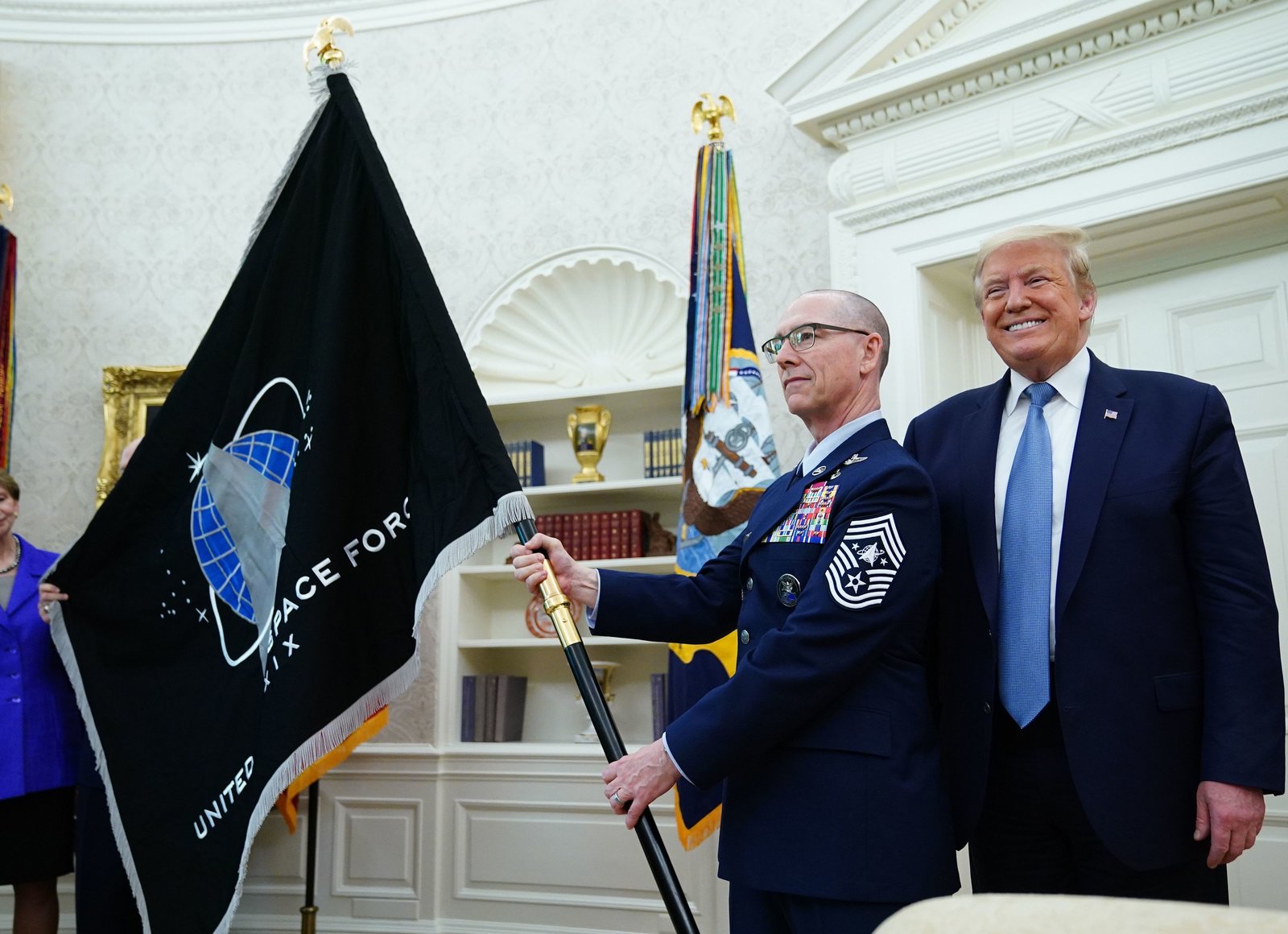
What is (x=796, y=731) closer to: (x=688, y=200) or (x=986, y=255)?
(x=986, y=255)

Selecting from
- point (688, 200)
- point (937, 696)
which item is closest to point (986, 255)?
point (937, 696)

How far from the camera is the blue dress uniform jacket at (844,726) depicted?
4.53 ft

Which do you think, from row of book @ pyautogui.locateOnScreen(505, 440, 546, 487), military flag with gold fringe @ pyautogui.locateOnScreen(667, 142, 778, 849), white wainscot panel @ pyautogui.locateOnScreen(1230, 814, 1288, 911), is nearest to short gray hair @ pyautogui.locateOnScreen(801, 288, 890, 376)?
military flag with gold fringe @ pyautogui.locateOnScreen(667, 142, 778, 849)

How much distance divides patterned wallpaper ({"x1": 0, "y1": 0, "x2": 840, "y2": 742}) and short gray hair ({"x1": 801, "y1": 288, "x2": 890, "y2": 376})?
2.08 m

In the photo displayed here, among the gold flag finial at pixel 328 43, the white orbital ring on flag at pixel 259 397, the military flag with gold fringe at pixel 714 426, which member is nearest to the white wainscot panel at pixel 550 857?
the military flag with gold fringe at pixel 714 426

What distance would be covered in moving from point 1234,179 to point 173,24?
4199 millimetres

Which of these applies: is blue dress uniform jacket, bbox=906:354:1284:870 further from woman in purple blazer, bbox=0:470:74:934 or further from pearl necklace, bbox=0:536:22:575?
pearl necklace, bbox=0:536:22:575

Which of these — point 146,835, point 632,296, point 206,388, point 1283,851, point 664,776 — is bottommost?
point 1283,851

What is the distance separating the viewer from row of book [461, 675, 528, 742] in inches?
157

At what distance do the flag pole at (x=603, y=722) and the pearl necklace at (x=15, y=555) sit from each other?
196 cm

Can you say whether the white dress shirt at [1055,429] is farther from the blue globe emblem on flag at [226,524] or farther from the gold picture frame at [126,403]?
the gold picture frame at [126,403]

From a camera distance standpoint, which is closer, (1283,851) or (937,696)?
(937,696)

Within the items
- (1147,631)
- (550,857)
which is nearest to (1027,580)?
(1147,631)

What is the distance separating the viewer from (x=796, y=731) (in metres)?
1.46
